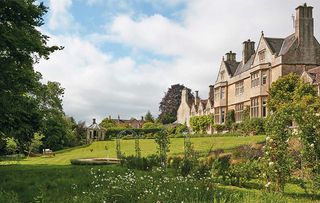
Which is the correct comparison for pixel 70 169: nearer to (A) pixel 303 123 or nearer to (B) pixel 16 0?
(B) pixel 16 0

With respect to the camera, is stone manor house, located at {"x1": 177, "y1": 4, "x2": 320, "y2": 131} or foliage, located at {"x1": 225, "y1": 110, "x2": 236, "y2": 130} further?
foliage, located at {"x1": 225, "y1": 110, "x2": 236, "y2": 130}

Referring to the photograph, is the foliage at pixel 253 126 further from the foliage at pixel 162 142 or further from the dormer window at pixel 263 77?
the foliage at pixel 162 142

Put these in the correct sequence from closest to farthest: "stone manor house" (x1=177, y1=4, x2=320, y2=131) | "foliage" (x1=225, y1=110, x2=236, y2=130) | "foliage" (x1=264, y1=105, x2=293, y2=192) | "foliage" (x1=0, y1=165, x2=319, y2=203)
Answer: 1. "foliage" (x1=0, y1=165, x2=319, y2=203)
2. "foliage" (x1=264, y1=105, x2=293, y2=192)
3. "stone manor house" (x1=177, y1=4, x2=320, y2=131)
4. "foliage" (x1=225, y1=110, x2=236, y2=130)

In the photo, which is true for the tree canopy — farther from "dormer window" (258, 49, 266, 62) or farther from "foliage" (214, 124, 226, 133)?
"foliage" (214, 124, 226, 133)

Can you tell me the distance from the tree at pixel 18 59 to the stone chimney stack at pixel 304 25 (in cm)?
3130

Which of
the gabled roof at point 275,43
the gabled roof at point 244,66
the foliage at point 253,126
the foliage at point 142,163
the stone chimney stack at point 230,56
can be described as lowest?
the foliage at point 142,163

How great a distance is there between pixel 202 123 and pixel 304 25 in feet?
77.6

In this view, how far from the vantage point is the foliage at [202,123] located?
2448 inches

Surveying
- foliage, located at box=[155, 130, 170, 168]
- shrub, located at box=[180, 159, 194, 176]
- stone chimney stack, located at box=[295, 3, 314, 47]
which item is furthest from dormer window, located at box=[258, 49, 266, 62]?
shrub, located at box=[180, 159, 194, 176]

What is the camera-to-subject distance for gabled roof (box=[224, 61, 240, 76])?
59.0m

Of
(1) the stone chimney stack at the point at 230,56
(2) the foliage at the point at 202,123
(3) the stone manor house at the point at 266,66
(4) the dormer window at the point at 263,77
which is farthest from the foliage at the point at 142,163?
(1) the stone chimney stack at the point at 230,56

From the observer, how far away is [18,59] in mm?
17500

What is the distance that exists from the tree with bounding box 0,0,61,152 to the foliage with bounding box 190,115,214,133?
44.9m

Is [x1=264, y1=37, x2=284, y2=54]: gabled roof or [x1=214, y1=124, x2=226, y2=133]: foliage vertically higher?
[x1=264, y1=37, x2=284, y2=54]: gabled roof
